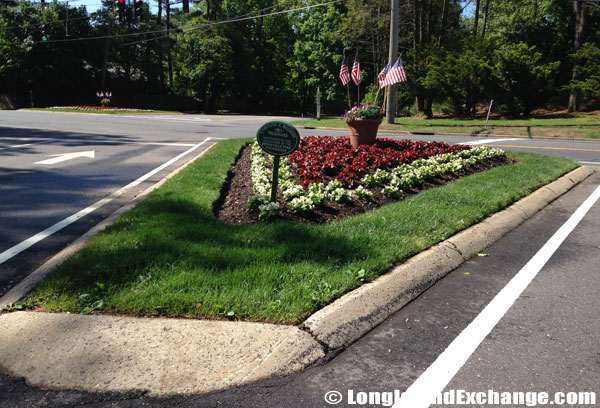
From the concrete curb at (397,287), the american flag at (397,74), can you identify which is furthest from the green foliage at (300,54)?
the concrete curb at (397,287)

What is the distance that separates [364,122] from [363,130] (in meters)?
0.22

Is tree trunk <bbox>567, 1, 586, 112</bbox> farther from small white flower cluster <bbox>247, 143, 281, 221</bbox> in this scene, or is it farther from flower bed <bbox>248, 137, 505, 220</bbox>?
small white flower cluster <bbox>247, 143, 281, 221</bbox>

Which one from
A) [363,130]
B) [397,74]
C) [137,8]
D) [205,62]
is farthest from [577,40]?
[205,62]

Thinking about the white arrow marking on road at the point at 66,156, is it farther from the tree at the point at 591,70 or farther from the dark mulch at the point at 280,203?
the tree at the point at 591,70

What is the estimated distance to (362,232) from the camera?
4.76 metres

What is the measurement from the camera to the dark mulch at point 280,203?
5375 mm

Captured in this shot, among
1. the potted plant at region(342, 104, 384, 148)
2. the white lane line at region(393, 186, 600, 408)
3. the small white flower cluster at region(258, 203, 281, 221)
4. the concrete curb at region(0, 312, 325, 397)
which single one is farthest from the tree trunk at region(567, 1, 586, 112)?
the concrete curb at region(0, 312, 325, 397)

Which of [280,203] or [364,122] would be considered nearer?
[280,203]

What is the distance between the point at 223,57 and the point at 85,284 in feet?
139

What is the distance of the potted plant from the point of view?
10141mm

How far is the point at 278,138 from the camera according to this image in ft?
17.1

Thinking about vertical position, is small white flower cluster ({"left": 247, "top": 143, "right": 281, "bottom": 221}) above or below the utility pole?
below

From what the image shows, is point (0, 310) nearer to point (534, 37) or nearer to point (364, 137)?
point (364, 137)

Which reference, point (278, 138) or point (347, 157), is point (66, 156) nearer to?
point (347, 157)
